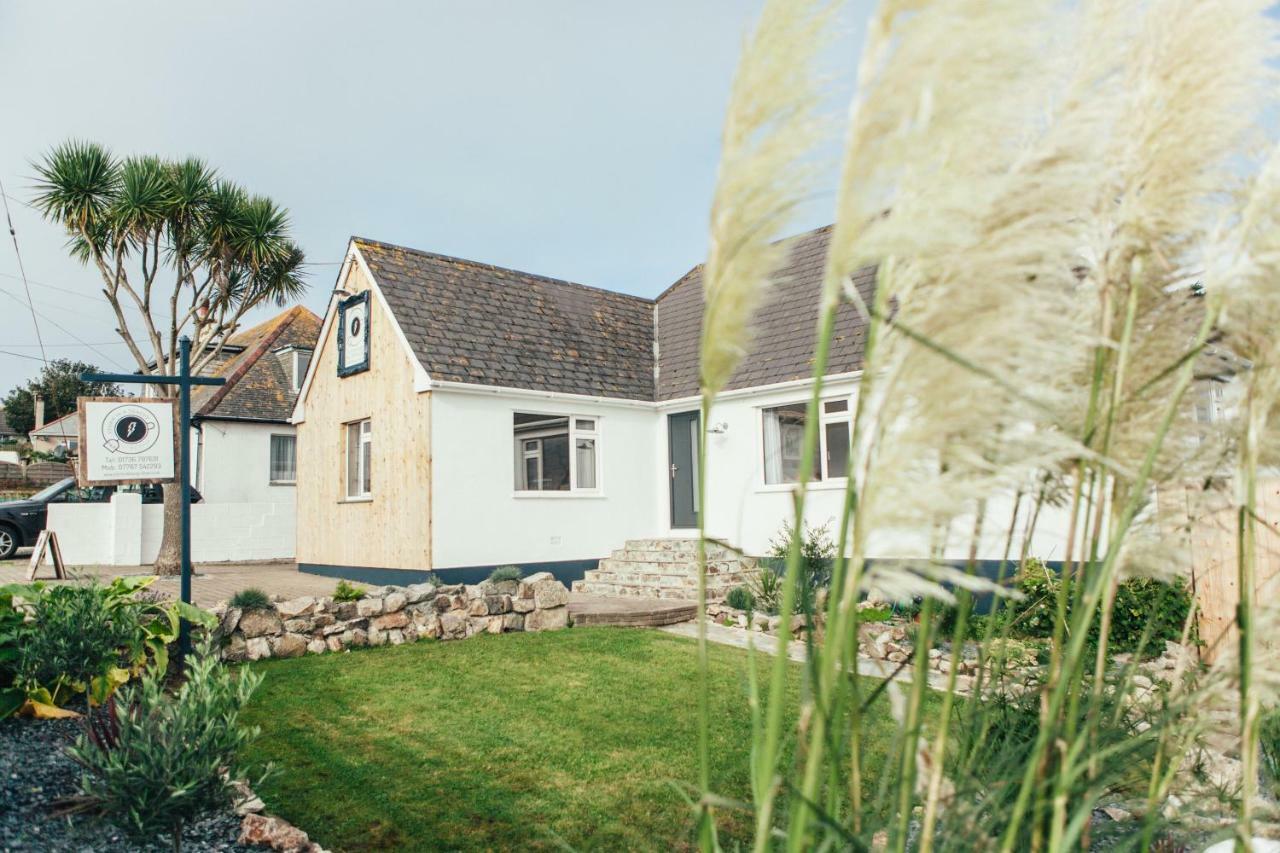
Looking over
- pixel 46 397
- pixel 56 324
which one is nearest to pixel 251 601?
pixel 56 324

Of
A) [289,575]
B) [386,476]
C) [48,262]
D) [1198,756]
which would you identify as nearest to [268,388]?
[289,575]

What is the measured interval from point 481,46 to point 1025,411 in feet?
31.1

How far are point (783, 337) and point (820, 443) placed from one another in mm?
1911

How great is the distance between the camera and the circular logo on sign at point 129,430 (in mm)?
6422

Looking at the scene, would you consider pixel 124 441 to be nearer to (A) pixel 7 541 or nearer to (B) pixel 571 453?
(B) pixel 571 453

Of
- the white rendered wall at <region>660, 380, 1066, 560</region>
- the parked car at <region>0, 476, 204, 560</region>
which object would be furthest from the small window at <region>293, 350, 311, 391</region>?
the white rendered wall at <region>660, 380, 1066, 560</region>

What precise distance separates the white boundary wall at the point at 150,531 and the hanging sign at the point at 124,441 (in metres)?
12.0

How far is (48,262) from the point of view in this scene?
28281 millimetres

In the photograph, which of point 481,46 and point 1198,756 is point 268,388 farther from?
point 1198,756

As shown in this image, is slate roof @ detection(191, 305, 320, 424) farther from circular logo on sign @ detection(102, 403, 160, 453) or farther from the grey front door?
circular logo on sign @ detection(102, 403, 160, 453)

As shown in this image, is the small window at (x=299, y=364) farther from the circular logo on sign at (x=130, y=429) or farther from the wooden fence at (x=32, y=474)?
the wooden fence at (x=32, y=474)

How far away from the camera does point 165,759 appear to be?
313cm

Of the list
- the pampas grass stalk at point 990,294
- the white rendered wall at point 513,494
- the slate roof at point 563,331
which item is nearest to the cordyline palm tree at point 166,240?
the slate roof at point 563,331

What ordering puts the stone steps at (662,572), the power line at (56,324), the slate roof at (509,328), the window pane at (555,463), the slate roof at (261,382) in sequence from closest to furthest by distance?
the stone steps at (662,572)
the slate roof at (509,328)
the window pane at (555,463)
the slate roof at (261,382)
the power line at (56,324)
